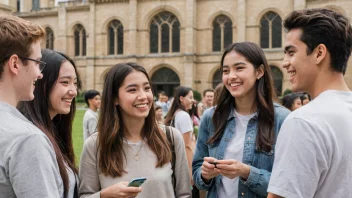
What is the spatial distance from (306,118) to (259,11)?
29.3 meters

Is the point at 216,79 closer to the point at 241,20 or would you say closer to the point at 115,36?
the point at 241,20

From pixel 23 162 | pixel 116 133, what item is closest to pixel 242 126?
pixel 116 133

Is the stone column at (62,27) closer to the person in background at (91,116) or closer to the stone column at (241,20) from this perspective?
the stone column at (241,20)

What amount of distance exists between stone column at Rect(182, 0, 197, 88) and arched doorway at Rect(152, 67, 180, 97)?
5.88 feet

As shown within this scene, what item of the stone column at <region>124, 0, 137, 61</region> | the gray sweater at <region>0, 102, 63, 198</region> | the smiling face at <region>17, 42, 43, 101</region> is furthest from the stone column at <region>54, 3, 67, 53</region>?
the gray sweater at <region>0, 102, 63, 198</region>

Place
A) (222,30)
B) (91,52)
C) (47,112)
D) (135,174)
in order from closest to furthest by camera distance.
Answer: (47,112) → (135,174) → (222,30) → (91,52)

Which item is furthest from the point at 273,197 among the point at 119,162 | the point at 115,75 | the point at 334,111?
the point at 115,75

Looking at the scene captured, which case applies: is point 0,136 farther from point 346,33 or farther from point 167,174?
point 346,33

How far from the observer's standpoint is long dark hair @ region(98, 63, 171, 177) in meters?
3.12

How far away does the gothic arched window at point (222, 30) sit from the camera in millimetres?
31141

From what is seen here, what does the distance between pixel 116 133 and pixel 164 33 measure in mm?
30498

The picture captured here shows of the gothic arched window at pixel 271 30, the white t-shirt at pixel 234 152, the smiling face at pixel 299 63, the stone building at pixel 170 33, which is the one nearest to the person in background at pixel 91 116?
the white t-shirt at pixel 234 152

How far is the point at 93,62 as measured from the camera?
34.4 metres

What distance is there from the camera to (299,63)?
2117 millimetres
